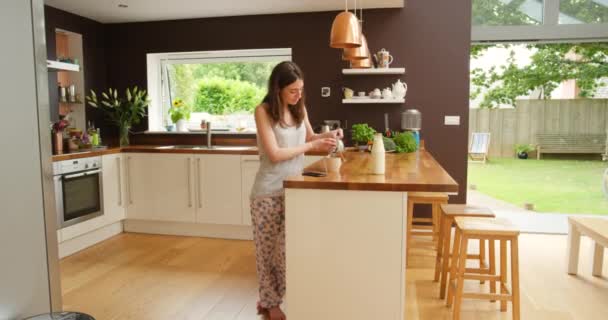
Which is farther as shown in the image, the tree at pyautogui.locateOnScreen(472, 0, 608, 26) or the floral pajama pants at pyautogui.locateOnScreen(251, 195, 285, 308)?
the tree at pyautogui.locateOnScreen(472, 0, 608, 26)

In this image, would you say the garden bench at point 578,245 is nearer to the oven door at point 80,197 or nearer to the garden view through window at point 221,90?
the garden view through window at point 221,90

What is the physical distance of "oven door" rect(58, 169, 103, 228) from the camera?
3986 millimetres

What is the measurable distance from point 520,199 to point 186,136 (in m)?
4.48

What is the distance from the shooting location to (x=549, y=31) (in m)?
4.68

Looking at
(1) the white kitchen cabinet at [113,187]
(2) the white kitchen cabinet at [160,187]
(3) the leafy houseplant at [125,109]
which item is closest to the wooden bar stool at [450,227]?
(2) the white kitchen cabinet at [160,187]

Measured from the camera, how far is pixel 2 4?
122 centimetres

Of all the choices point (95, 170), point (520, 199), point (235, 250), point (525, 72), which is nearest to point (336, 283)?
point (235, 250)

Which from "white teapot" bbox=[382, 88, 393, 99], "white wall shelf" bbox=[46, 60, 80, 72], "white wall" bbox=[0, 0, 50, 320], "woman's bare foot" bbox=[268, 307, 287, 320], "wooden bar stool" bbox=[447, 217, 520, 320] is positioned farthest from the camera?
"white teapot" bbox=[382, 88, 393, 99]

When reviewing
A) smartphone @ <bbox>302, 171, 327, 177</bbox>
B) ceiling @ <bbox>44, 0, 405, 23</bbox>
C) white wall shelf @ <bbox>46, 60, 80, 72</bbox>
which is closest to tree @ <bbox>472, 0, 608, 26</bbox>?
ceiling @ <bbox>44, 0, 405, 23</bbox>

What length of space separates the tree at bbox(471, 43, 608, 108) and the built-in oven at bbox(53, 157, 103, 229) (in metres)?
4.14

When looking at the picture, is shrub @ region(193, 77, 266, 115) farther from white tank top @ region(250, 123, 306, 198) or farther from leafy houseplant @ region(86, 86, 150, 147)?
white tank top @ region(250, 123, 306, 198)

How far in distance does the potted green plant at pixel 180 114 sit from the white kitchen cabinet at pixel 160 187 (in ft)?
2.65

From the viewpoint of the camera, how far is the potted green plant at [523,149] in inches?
213

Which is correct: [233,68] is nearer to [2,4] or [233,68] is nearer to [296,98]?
[296,98]
